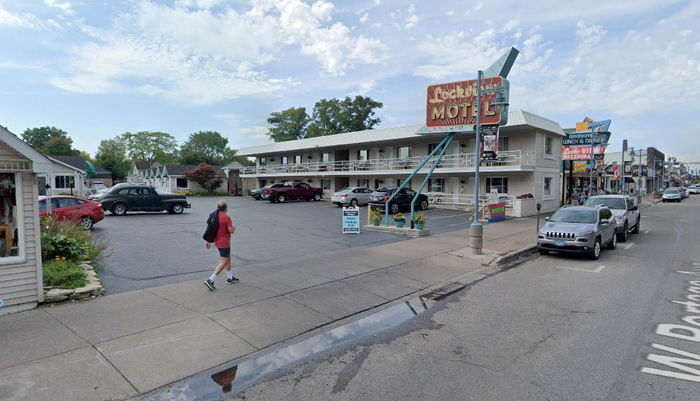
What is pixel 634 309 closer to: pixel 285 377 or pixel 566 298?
pixel 566 298

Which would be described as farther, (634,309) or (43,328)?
(634,309)

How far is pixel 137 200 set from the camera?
2123cm

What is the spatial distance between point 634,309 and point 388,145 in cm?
2753

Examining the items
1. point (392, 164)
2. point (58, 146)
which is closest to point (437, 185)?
point (392, 164)

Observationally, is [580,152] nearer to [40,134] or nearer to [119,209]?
[119,209]

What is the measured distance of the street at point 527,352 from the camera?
416 cm

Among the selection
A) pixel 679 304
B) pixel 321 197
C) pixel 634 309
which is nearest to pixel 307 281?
pixel 634 309

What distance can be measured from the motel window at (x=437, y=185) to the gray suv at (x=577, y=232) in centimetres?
1674

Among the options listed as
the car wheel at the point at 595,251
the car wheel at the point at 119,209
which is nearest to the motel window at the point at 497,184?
the car wheel at the point at 595,251

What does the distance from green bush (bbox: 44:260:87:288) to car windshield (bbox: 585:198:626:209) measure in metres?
18.1

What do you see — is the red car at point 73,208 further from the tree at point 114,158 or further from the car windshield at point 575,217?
the tree at point 114,158

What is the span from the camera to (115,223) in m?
17.4

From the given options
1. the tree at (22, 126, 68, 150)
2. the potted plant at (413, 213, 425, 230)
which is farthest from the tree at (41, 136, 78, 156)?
the potted plant at (413, 213, 425, 230)

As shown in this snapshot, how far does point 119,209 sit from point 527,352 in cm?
2128
